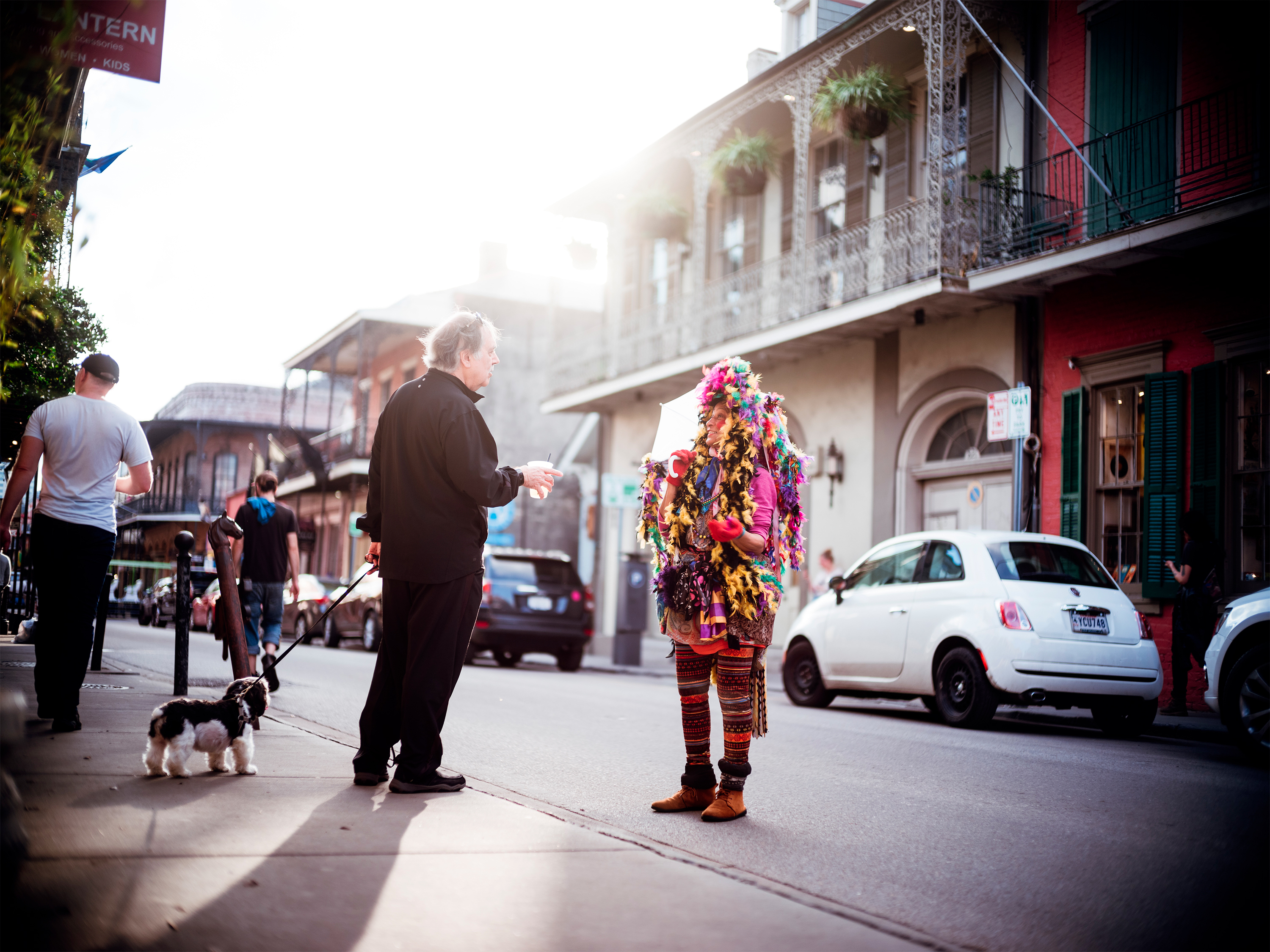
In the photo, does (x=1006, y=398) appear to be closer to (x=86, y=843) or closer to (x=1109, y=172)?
(x=1109, y=172)

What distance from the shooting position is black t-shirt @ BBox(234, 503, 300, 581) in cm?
982

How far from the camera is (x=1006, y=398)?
1405 centimetres

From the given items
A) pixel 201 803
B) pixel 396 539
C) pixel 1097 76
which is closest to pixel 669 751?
pixel 396 539

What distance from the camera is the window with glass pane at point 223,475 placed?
31.3 ft

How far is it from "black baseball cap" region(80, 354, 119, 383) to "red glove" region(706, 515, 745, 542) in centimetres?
307

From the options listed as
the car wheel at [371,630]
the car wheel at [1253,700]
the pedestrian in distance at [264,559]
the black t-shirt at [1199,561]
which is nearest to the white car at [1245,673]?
the car wheel at [1253,700]

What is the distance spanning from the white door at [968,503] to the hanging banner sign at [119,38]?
13.6 metres

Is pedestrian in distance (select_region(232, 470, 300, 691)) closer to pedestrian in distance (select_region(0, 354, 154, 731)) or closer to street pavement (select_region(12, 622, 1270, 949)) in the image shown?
street pavement (select_region(12, 622, 1270, 949))

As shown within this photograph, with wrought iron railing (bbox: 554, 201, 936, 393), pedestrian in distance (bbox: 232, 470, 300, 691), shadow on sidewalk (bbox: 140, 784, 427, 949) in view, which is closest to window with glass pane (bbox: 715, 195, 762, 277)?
wrought iron railing (bbox: 554, 201, 936, 393)

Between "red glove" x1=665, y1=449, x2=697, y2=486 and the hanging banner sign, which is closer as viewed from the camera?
the hanging banner sign

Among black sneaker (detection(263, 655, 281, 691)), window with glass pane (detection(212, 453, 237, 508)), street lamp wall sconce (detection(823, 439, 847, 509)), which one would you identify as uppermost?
street lamp wall sconce (detection(823, 439, 847, 509))

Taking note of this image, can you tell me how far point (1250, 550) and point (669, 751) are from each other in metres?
8.07

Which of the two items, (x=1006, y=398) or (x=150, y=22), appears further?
(x=1006, y=398)

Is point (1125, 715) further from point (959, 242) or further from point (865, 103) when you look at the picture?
point (865, 103)
